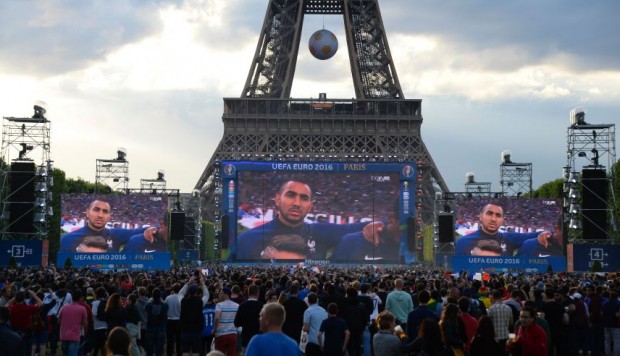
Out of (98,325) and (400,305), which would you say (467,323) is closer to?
(400,305)

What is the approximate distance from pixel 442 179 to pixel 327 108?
14.0 metres

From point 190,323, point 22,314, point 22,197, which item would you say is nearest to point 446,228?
point 22,197

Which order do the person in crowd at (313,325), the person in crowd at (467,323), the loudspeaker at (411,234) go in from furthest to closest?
the loudspeaker at (411,234) → the person in crowd at (313,325) → the person in crowd at (467,323)

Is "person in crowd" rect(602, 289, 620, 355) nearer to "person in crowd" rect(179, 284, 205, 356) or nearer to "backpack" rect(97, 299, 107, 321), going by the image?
"person in crowd" rect(179, 284, 205, 356)

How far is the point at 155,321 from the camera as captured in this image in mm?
18656

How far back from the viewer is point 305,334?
50.4 feet

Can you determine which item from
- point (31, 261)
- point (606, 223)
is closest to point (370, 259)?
point (606, 223)

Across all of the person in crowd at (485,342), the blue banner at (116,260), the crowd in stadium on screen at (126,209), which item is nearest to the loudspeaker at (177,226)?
the crowd in stadium on screen at (126,209)

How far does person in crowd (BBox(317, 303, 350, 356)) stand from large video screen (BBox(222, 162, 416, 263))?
173 ft

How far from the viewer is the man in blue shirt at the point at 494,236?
6031 cm

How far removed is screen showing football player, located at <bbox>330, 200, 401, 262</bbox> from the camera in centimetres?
6825

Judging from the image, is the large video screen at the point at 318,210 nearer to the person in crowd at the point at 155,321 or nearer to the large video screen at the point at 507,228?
the large video screen at the point at 507,228

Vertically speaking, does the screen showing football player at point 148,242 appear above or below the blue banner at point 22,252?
above

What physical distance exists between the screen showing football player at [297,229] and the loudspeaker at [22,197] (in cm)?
1980
